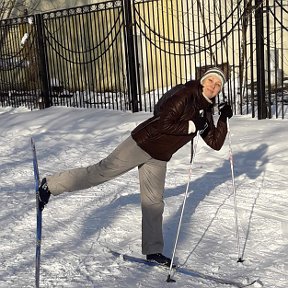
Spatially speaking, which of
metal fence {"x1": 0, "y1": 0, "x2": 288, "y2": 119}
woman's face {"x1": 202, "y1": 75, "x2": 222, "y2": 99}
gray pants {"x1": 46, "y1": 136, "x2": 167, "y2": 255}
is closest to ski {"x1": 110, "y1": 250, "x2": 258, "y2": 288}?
gray pants {"x1": 46, "y1": 136, "x2": 167, "y2": 255}

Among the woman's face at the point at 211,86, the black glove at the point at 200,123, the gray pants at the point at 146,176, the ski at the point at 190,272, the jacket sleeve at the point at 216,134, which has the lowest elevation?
the ski at the point at 190,272

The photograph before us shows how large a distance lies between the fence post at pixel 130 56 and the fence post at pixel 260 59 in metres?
3.02

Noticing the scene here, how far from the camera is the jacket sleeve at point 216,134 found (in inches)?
181

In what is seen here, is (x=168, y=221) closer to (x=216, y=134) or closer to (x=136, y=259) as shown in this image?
(x=136, y=259)

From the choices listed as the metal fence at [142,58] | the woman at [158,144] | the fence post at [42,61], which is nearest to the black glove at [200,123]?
the woman at [158,144]

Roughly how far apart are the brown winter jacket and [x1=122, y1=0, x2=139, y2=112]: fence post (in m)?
7.27

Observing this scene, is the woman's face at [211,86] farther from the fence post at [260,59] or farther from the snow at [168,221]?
the fence post at [260,59]

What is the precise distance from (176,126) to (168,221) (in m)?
1.64

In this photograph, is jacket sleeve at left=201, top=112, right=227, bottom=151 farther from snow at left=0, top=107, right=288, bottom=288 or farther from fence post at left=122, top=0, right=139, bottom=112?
fence post at left=122, top=0, right=139, bottom=112

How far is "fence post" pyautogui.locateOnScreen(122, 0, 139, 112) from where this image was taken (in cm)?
1152

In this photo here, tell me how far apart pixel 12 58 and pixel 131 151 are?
38.6ft

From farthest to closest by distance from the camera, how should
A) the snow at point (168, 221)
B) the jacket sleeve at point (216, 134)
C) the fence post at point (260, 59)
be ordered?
the fence post at point (260, 59), the jacket sleeve at point (216, 134), the snow at point (168, 221)

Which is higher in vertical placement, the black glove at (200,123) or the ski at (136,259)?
the black glove at (200,123)

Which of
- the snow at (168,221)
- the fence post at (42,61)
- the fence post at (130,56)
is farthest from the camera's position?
the fence post at (42,61)
